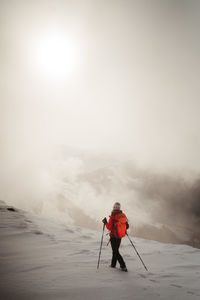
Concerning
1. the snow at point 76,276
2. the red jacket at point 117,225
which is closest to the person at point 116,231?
the red jacket at point 117,225

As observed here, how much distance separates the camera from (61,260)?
688 centimetres

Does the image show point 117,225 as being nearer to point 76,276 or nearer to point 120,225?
point 120,225

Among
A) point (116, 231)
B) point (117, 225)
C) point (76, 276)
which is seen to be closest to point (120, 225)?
point (117, 225)

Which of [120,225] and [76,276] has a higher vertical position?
[120,225]

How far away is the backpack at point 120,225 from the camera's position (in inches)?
257

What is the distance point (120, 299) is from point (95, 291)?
2.11ft

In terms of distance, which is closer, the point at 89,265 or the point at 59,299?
the point at 59,299

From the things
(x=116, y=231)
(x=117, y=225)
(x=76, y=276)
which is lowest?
(x=76, y=276)

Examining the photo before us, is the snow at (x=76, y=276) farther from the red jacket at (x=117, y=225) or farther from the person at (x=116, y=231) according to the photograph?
the red jacket at (x=117, y=225)

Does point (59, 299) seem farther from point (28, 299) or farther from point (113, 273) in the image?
point (113, 273)

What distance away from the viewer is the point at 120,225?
21.5 feet

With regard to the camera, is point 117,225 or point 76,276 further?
point 117,225

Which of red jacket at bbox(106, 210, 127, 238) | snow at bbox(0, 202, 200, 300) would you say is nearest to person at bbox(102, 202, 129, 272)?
red jacket at bbox(106, 210, 127, 238)

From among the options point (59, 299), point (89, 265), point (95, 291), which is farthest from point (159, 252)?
point (59, 299)
